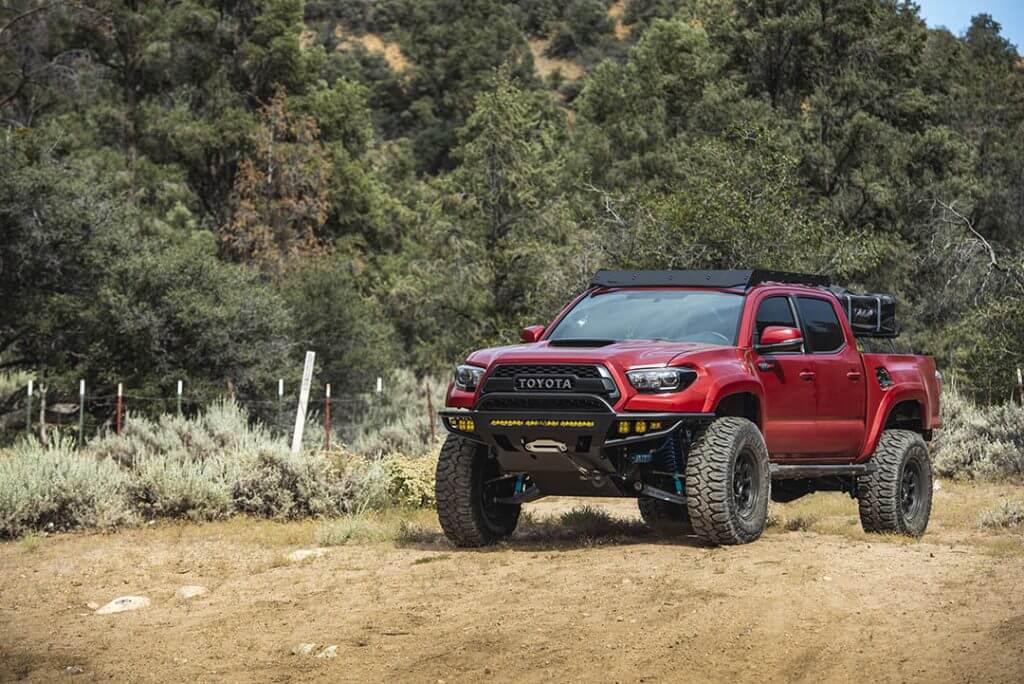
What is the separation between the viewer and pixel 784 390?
1057 centimetres

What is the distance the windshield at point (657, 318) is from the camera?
10.4 m

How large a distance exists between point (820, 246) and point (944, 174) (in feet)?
47.5

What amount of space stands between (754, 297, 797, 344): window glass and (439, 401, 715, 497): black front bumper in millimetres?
1302

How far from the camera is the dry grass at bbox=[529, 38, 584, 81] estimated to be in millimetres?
97250

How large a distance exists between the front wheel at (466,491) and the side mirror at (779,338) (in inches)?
92.4

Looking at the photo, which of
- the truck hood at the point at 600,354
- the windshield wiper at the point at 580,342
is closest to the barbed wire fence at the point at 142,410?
the windshield wiper at the point at 580,342

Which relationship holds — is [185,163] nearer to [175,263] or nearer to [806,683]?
[175,263]

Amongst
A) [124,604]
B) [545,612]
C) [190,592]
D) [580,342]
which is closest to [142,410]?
[190,592]

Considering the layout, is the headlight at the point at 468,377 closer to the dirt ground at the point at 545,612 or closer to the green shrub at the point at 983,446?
the dirt ground at the point at 545,612

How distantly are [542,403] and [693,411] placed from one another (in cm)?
108

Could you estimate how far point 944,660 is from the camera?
6738 millimetres

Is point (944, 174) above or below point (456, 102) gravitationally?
below

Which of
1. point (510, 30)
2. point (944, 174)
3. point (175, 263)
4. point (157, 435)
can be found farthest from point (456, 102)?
point (157, 435)

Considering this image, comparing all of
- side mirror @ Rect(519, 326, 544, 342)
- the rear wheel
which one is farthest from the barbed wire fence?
side mirror @ Rect(519, 326, 544, 342)
